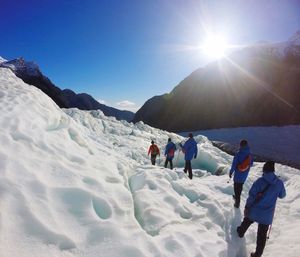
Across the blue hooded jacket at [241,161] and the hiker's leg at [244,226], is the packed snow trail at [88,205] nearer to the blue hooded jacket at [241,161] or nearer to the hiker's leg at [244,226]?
the hiker's leg at [244,226]

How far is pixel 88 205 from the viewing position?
4.38 m

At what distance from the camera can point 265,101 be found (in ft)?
282

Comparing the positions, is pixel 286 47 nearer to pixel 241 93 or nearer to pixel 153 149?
pixel 241 93

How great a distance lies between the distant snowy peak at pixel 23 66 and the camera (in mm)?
126275

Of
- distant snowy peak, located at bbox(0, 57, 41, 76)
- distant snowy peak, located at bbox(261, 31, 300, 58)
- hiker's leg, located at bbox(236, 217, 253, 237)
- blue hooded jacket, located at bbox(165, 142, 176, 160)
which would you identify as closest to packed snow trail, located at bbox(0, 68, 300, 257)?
hiker's leg, located at bbox(236, 217, 253, 237)

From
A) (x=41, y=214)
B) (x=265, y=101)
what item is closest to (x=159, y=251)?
(x=41, y=214)

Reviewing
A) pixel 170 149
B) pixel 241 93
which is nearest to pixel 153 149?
pixel 170 149

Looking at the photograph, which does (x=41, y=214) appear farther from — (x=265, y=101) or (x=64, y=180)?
(x=265, y=101)

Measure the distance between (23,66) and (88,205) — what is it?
140635 millimetres

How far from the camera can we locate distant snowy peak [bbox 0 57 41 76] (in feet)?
414

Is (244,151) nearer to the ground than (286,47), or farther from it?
nearer to the ground

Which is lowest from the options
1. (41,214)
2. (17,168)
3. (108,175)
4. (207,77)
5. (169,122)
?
(41,214)

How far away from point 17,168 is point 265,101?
294 feet

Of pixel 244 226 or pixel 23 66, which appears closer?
pixel 244 226
